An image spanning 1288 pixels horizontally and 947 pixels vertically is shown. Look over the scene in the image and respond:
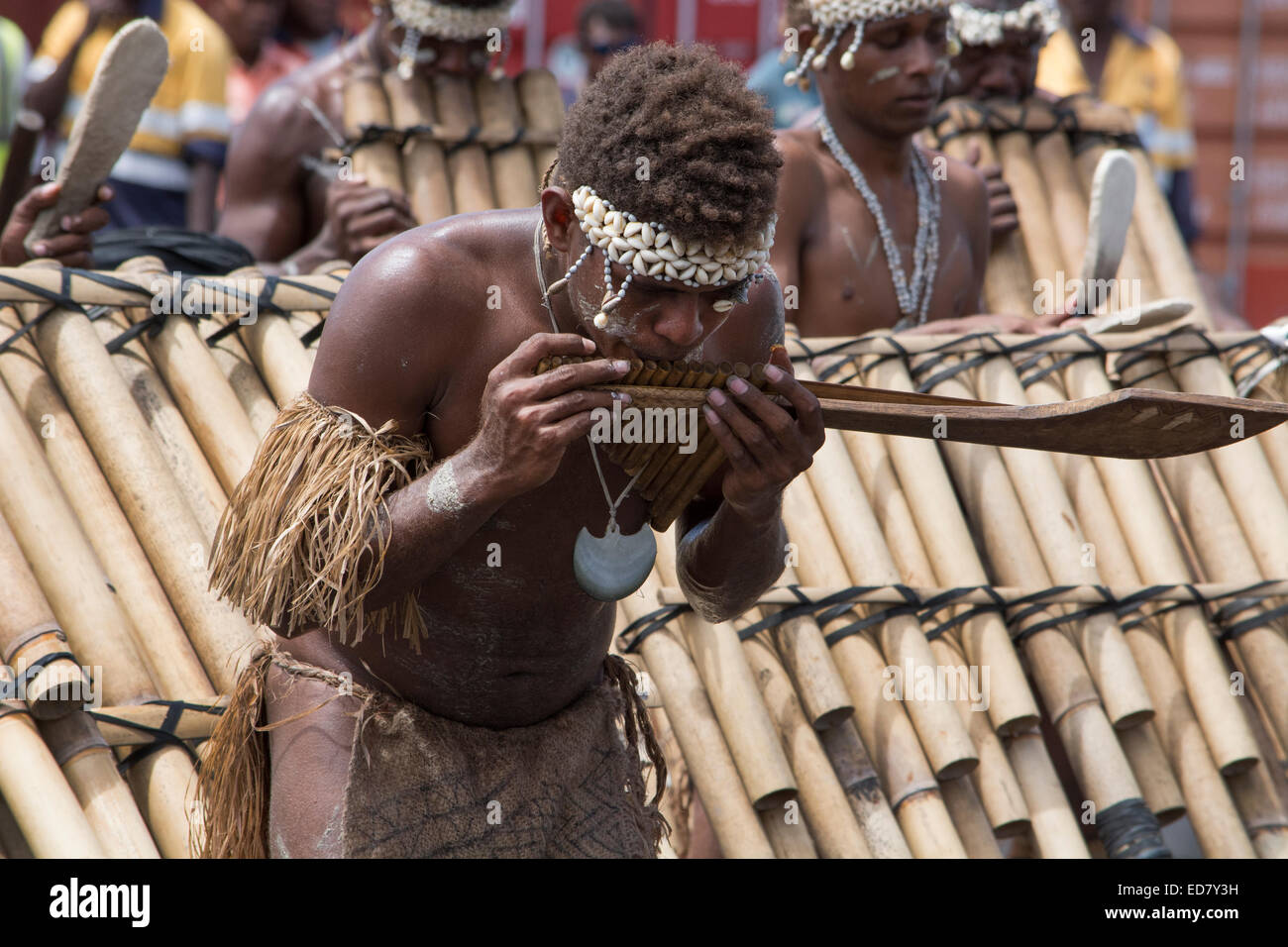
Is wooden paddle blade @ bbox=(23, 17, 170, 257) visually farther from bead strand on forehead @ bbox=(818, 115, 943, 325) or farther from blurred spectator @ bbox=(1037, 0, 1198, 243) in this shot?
blurred spectator @ bbox=(1037, 0, 1198, 243)

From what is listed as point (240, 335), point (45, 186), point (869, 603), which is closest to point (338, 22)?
point (45, 186)

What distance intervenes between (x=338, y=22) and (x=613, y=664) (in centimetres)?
594

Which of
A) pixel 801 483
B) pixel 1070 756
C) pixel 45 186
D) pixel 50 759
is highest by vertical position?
pixel 45 186

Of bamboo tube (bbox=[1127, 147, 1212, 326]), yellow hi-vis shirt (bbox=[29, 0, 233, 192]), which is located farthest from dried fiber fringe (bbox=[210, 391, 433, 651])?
yellow hi-vis shirt (bbox=[29, 0, 233, 192])

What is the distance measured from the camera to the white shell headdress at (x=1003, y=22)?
18.0 ft

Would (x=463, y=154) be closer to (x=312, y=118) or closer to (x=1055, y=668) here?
(x=312, y=118)

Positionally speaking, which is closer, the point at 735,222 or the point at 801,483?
the point at 735,222

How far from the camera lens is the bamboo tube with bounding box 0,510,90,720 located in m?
2.76

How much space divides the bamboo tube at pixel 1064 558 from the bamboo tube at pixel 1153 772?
0.11 feet

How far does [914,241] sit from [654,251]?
2501 millimetres

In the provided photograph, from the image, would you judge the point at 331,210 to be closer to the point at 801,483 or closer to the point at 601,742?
the point at 801,483

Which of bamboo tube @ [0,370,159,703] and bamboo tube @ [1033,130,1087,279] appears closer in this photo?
bamboo tube @ [0,370,159,703]

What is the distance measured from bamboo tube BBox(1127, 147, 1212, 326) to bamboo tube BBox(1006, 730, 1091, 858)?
1.87m

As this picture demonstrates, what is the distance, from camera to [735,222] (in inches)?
86.9
